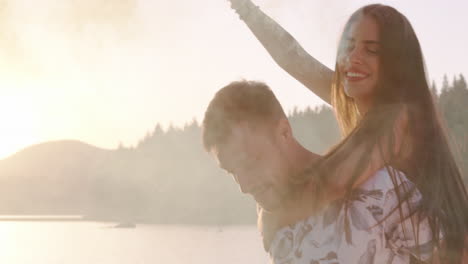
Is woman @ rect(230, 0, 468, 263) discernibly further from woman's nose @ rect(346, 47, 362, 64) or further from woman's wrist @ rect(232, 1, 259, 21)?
woman's wrist @ rect(232, 1, 259, 21)

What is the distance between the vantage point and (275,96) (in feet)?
6.84

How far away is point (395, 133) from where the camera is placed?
2064 millimetres

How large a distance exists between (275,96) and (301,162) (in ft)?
0.76

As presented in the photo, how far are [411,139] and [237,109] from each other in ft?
1.96

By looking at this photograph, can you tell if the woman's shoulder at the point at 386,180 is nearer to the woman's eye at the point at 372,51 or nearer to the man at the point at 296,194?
the man at the point at 296,194

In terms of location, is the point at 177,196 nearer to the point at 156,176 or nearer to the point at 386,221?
the point at 156,176

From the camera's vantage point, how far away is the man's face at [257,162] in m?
1.98

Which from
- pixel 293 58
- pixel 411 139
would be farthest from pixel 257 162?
pixel 293 58

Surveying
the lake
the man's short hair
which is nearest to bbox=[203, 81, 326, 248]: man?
the man's short hair

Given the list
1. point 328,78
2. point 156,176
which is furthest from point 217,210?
point 328,78

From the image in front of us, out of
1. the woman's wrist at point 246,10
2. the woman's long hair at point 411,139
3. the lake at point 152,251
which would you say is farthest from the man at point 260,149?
the lake at point 152,251

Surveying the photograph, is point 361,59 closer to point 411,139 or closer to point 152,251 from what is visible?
point 411,139

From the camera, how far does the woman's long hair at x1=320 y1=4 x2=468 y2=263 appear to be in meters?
2.03

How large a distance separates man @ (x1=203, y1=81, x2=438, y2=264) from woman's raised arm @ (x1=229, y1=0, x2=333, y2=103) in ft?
3.41
